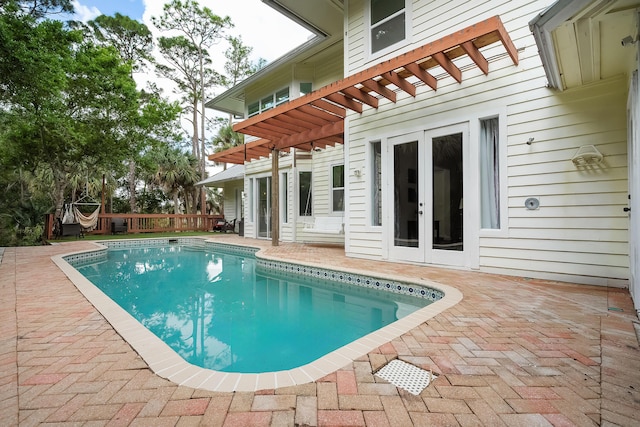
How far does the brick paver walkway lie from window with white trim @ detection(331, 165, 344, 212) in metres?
5.79

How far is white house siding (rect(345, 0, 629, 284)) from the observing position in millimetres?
3609

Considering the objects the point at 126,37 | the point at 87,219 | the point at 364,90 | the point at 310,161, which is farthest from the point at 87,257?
the point at 126,37

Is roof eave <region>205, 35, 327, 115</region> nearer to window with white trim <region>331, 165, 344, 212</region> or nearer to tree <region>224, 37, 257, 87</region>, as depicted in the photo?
window with white trim <region>331, 165, 344, 212</region>

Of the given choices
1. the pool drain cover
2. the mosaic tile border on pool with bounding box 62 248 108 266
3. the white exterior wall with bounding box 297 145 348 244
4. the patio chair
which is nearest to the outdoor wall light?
the pool drain cover

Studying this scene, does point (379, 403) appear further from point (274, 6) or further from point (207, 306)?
point (274, 6)

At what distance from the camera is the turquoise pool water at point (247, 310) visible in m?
2.63

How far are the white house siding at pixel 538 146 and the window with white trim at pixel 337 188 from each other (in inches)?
133

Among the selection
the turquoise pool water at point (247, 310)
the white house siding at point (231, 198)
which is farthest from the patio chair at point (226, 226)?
the turquoise pool water at point (247, 310)

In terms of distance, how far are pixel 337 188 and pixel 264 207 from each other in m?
3.16

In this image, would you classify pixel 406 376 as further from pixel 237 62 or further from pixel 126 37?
pixel 237 62

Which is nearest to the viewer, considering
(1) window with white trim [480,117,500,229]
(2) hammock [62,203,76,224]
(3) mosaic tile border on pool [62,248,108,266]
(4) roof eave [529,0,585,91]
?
(4) roof eave [529,0,585,91]

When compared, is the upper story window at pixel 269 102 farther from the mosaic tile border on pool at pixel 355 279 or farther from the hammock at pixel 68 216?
the hammock at pixel 68 216

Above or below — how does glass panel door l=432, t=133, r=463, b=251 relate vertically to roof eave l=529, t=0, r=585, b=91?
below

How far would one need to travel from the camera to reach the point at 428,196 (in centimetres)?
503
